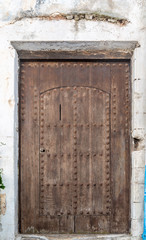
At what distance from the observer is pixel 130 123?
3250 millimetres

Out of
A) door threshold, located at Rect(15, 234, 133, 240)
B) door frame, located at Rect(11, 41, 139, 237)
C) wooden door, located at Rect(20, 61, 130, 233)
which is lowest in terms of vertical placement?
door threshold, located at Rect(15, 234, 133, 240)

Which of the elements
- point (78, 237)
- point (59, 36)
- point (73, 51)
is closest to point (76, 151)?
point (78, 237)

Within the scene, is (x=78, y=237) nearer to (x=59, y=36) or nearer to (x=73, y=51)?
(x=73, y=51)

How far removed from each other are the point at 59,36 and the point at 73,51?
24 cm

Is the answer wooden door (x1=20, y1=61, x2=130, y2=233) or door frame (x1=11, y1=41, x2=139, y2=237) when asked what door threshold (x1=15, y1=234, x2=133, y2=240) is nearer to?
wooden door (x1=20, y1=61, x2=130, y2=233)

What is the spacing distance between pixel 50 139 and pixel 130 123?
3.06 feet

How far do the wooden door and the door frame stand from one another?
112mm

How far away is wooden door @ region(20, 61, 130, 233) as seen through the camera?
3.27 m

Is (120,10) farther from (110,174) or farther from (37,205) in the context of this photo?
(37,205)

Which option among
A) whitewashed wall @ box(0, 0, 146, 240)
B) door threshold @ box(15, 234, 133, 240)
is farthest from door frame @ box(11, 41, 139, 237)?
door threshold @ box(15, 234, 133, 240)

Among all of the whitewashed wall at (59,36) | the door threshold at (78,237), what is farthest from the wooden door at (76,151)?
the whitewashed wall at (59,36)

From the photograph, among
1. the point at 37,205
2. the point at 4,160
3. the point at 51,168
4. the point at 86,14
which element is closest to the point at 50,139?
the point at 51,168

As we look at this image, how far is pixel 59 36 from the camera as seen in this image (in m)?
3.10

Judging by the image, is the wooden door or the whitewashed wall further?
the wooden door
